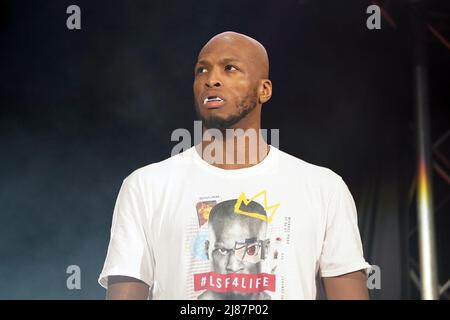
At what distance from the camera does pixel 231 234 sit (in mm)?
2135

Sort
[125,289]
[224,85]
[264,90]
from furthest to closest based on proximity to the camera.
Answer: [264,90] → [224,85] → [125,289]

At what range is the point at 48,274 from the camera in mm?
2848

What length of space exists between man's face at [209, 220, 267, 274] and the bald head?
24.6 inches

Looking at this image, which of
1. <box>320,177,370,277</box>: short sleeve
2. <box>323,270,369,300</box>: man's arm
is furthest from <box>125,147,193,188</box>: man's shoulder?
<box>323,270,369,300</box>: man's arm

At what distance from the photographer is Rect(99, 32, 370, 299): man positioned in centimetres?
209

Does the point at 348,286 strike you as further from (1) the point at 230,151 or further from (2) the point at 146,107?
(2) the point at 146,107

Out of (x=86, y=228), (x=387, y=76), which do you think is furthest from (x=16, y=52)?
(x=387, y=76)

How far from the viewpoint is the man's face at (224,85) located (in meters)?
2.25

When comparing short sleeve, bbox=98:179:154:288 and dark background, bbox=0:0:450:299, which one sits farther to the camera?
dark background, bbox=0:0:450:299

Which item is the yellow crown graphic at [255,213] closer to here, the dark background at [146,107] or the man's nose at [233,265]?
the man's nose at [233,265]

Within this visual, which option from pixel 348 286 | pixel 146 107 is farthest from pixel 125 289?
pixel 146 107

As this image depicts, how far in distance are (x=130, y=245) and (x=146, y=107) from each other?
102 centimetres

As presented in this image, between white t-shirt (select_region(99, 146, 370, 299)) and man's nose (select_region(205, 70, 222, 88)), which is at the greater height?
man's nose (select_region(205, 70, 222, 88))

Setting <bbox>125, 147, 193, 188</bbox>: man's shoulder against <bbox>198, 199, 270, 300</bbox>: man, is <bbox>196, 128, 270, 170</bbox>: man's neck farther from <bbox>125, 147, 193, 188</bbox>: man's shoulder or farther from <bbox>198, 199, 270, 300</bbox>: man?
<bbox>198, 199, 270, 300</bbox>: man
